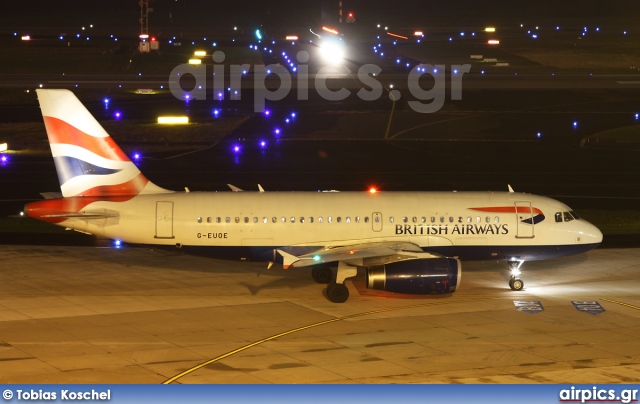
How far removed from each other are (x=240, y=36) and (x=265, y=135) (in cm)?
10859

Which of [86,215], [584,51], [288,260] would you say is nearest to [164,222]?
[86,215]

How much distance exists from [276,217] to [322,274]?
3.57 metres

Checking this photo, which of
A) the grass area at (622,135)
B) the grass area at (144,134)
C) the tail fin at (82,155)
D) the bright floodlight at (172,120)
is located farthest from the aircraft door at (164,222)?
the grass area at (622,135)

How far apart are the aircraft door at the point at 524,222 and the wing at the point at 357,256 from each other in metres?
4.92

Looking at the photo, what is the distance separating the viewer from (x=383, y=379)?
3052 centimetres

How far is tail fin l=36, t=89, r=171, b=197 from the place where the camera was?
1642 inches

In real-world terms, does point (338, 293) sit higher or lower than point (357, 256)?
lower

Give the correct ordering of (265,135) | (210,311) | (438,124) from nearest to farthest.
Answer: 1. (210,311)
2. (265,135)
3. (438,124)

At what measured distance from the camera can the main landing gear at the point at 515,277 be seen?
43.2 meters

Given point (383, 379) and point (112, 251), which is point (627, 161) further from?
point (383, 379)

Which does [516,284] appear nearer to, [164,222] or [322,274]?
[322,274]

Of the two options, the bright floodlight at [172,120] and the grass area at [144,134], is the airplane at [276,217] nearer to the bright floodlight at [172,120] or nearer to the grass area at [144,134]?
the grass area at [144,134]

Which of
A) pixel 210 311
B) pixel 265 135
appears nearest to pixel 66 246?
pixel 210 311

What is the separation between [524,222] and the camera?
43.2 m
